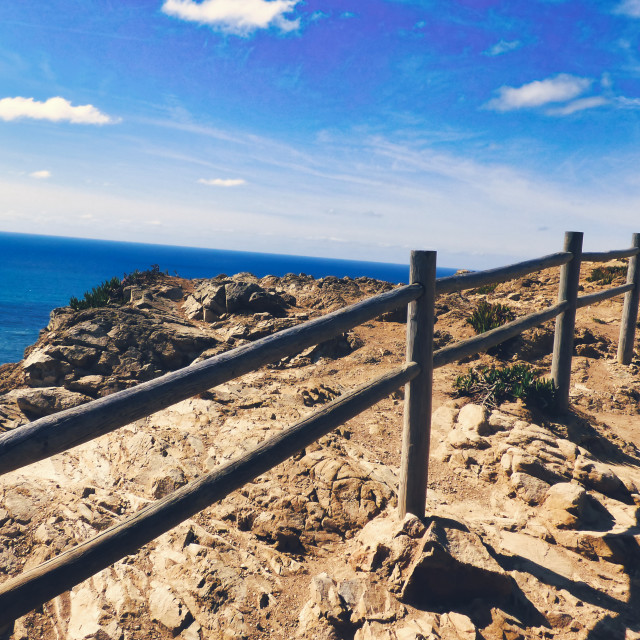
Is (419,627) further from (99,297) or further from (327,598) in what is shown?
(99,297)

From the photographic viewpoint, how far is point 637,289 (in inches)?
302

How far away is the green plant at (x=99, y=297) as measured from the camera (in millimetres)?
11156

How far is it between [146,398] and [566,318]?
5265 mm

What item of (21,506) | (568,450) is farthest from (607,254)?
(21,506)

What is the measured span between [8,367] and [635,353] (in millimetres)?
12918

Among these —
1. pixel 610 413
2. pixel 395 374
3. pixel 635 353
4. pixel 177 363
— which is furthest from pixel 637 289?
pixel 177 363

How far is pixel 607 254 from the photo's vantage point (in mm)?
6555

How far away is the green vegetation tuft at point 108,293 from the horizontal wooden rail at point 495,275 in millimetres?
8946

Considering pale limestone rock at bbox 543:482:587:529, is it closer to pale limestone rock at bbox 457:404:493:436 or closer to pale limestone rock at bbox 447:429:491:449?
pale limestone rock at bbox 447:429:491:449

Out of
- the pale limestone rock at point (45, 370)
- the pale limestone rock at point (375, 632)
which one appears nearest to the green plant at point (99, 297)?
the pale limestone rock at point (45, 370)

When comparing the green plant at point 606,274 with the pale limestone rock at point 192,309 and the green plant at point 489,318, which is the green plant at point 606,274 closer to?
the green plant at point 489,318

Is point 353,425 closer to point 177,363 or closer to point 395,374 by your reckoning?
point 395,374

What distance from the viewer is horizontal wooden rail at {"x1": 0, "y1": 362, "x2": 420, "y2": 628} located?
1752mm

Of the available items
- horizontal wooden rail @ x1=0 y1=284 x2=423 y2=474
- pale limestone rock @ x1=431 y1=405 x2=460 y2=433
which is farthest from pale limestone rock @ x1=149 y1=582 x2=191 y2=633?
pale limestone rock @ x1=431 y1=405 x2=460 y2=433
